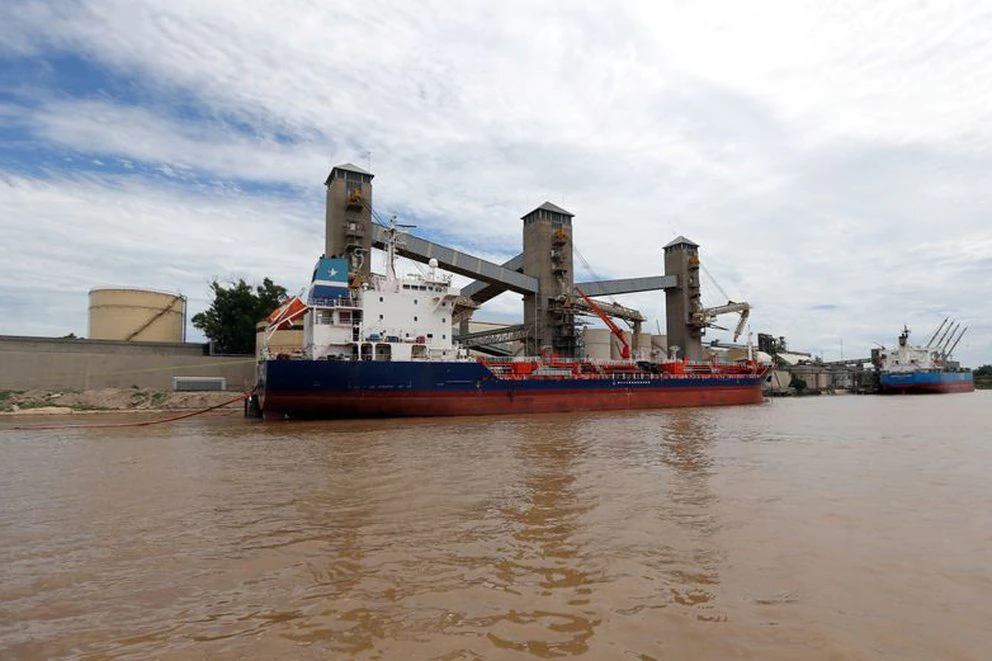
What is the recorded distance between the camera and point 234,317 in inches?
1560

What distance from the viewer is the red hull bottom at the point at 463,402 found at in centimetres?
2201

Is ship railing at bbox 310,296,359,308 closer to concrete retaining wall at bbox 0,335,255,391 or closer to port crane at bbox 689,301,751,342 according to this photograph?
concrete retaining wall at bbox 0,335,255,391

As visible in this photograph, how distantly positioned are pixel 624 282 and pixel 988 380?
86.8 metres

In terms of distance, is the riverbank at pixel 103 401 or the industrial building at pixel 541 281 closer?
the riverbank at pixel 103 401

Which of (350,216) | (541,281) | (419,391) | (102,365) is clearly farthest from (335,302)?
(541,281)

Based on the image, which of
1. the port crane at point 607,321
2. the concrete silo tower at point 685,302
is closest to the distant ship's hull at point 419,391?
the port crane at point 607,321

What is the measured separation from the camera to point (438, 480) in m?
9.09

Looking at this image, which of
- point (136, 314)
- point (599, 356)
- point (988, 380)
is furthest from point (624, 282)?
point (988, 380)

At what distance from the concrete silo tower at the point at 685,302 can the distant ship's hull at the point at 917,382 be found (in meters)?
24.3

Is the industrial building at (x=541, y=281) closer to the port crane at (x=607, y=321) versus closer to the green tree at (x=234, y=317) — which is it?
the port crane at (x=607, y=321)

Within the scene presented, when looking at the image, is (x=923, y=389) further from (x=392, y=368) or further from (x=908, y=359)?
(x=392, y=368)

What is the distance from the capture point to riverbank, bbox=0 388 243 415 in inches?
1010

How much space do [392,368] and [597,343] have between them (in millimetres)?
27946

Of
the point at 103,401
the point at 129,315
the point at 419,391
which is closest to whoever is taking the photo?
the point at 419,391
